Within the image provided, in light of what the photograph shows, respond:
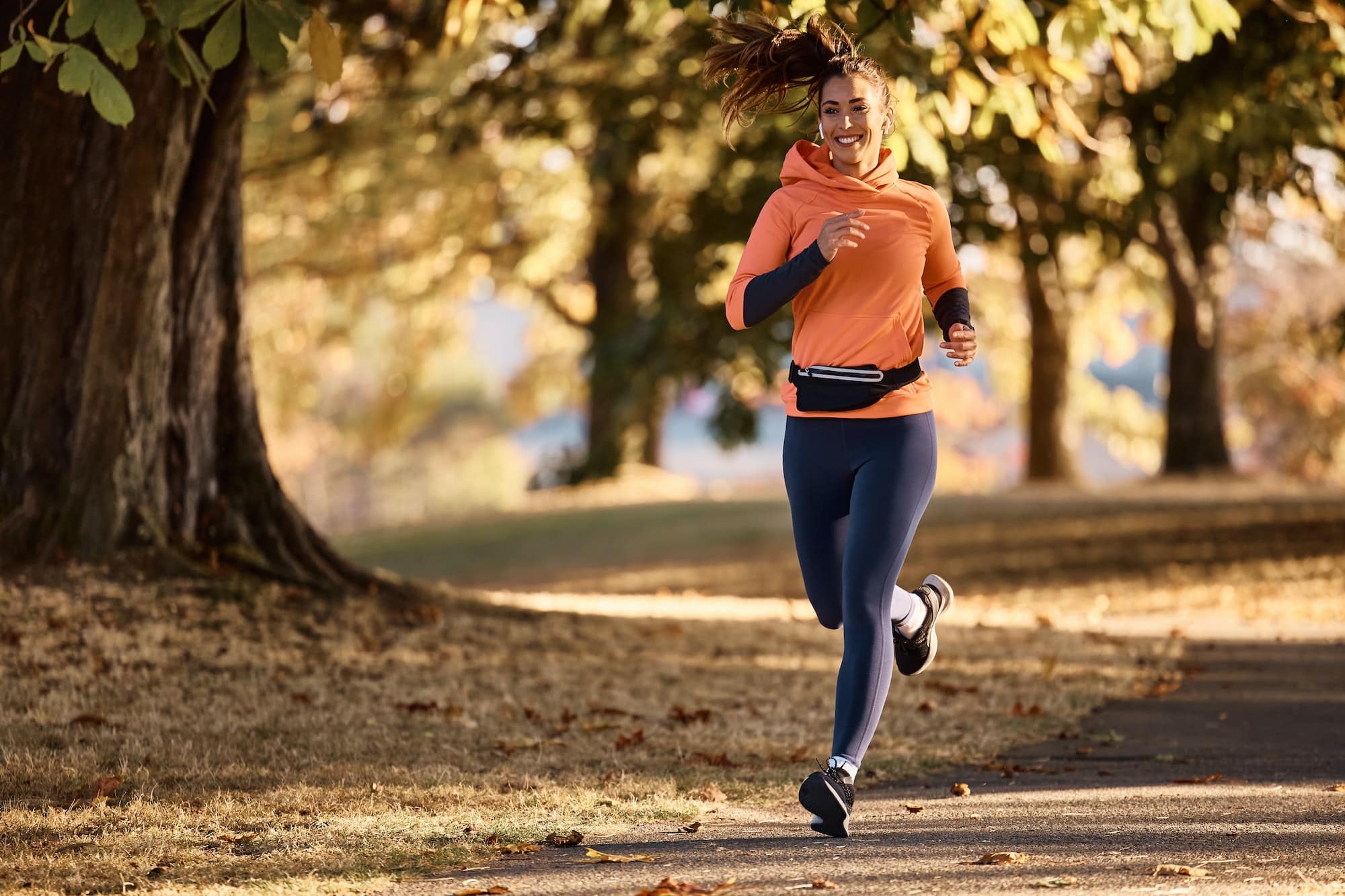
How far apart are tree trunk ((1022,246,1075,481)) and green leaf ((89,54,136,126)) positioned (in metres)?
18.8

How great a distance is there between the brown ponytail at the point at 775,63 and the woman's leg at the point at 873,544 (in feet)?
3.55

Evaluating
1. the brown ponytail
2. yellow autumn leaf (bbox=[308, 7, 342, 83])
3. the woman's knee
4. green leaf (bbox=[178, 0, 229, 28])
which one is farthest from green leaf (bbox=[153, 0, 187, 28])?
the woman's knee

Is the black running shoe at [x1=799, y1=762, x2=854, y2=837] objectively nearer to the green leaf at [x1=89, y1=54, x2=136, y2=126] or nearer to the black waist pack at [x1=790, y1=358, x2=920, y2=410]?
the black waist pack at [x1=790, y1=358, x2=920, y2=410]

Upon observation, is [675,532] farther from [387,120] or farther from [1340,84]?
[1340,84]

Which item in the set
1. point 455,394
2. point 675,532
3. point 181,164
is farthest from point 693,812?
point 455,394

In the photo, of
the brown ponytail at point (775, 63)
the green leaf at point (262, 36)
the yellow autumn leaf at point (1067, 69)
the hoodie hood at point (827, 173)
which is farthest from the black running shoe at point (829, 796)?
the yellow autumn leaf at point (1067, 69)

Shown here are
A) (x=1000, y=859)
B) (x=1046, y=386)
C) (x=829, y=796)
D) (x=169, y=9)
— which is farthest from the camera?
(x=1046, y=386)

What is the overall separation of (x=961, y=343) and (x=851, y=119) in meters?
0.78

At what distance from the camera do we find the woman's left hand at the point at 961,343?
4445mm

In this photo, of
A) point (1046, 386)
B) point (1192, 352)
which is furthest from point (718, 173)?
point (1192, 352)

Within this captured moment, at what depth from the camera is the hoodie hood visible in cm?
438

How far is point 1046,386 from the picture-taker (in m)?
23.0

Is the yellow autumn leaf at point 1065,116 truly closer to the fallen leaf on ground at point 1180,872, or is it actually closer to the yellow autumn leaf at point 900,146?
the yellow autumn leaf at point 900,146

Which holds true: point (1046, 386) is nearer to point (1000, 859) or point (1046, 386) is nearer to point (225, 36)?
point (225, 36)
